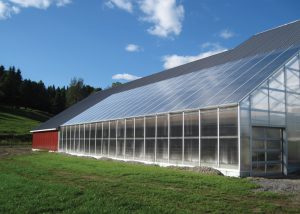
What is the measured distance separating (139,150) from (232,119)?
866 cm

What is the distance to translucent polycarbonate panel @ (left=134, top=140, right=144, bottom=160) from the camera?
24.4m

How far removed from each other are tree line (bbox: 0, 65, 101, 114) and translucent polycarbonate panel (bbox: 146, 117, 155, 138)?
79.2m

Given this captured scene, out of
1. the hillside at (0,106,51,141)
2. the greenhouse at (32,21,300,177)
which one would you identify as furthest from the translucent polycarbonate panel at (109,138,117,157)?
the hillside at (0,106,51,141)

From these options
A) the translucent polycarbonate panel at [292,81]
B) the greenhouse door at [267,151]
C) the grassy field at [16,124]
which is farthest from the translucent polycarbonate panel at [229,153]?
the grassy field at [16,124]

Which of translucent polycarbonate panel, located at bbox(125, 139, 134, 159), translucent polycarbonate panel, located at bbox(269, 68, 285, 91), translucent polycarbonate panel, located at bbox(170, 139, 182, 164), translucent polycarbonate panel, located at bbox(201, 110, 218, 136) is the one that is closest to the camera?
translucent polycarbonate panel, located at bbox(201, 110, 218, 136)

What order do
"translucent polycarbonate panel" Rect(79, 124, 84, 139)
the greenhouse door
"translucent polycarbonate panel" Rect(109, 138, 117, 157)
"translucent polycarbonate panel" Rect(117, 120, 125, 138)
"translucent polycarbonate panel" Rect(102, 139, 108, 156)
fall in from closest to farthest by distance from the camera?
the greenhouse door, "translucent polycarbonate panel" Rect(117, 120, 125, 138), "translucent polycarbonate panel" Rect(109, 138, 117, 157), "translucent polycarbonate panel" Rect(102, 139, 108, 156), "translucent polycarbonate panel" Rect(79, 124, 84, 139)

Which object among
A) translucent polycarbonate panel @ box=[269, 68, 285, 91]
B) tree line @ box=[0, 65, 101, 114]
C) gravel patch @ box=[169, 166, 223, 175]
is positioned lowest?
gravel patch @ box=[169, 166, 223, 175]

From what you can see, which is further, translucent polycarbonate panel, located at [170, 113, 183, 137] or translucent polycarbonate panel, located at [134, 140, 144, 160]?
translucent polycarbonate panel, located at [134, 140, 144, 160]

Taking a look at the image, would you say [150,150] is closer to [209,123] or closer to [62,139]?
[209,123]

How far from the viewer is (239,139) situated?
56.2 feet

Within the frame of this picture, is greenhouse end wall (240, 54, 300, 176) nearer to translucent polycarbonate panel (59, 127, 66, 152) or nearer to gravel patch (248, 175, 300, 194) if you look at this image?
gravel patch (248, 175, 300, 194)

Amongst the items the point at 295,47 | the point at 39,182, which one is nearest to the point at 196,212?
the point at 39,182

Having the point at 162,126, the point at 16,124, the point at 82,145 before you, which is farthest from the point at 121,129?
the point at 16,124

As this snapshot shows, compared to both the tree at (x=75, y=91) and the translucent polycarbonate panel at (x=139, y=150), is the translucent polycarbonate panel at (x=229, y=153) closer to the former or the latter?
the translucent polycarbonate panel at (x=139, y=150)
